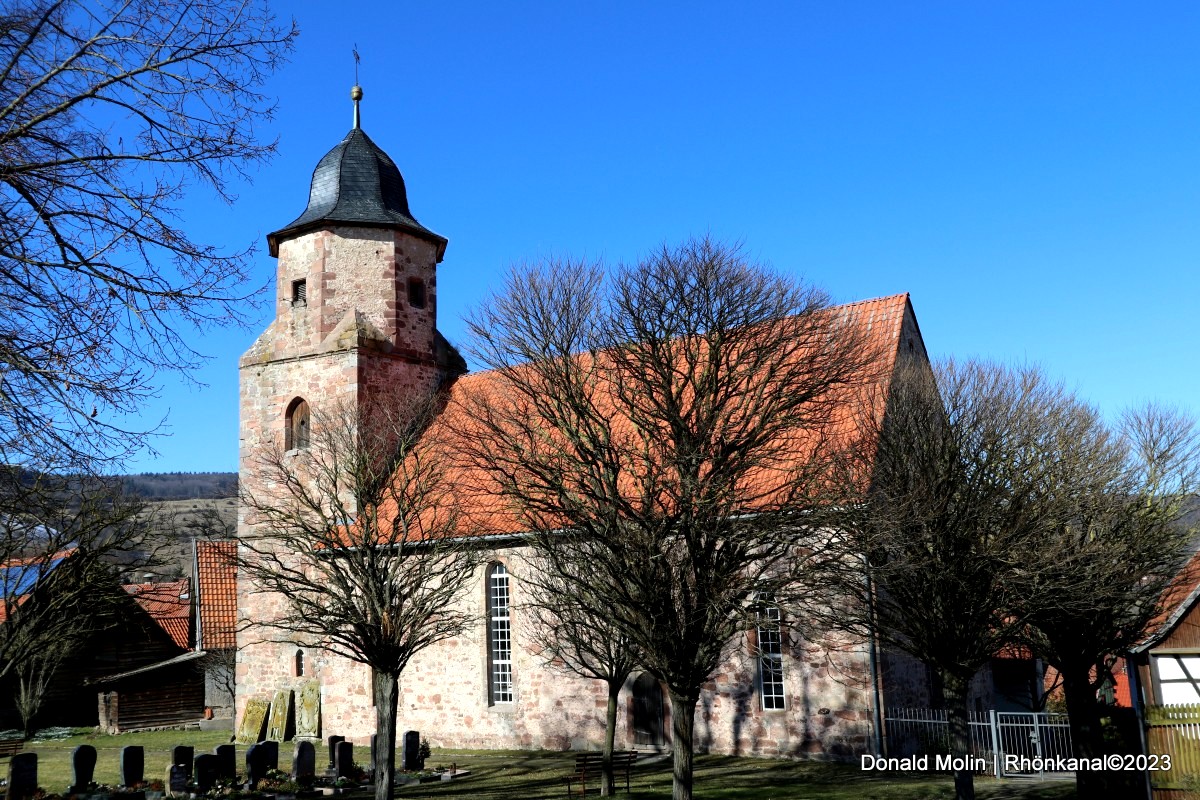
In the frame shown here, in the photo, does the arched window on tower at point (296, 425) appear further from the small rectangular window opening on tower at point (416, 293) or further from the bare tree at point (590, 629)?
the bare tree at point (590, 629)

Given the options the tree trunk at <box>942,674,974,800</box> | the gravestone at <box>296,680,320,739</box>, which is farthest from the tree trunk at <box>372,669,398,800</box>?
the gravestone at <box>296,680,320,739</box>

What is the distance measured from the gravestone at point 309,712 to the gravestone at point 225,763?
6.86m

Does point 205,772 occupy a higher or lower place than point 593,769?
higher

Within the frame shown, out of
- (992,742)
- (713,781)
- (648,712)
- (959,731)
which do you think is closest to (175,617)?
(648,712)

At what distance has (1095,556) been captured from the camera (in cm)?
1972

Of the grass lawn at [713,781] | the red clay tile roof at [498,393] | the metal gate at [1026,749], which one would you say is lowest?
the grass lawn at [713,781]

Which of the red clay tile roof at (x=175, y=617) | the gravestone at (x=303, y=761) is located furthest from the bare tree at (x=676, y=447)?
the red clay tile roof at (x=175, y=617)

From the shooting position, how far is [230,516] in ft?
364

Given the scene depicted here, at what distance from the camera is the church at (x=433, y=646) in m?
19.8

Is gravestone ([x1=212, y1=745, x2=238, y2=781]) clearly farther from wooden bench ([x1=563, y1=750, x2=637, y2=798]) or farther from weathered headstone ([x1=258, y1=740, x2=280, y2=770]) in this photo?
wooden bench ([x1=563, y1=750, x2=637, y2=798])

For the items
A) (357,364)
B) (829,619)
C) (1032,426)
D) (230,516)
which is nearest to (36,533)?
(357,364)

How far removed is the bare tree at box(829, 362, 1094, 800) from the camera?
15.7 m

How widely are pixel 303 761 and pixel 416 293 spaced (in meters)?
13.9

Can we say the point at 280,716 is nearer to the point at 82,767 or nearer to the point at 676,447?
the point at 82,767
